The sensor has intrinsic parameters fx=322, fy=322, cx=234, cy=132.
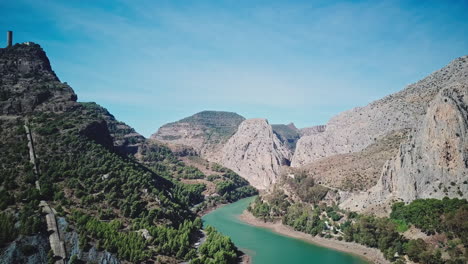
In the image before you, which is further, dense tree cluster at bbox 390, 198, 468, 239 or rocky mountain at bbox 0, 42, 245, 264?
dense tree cluster at bbox 390, 198, 468, 239

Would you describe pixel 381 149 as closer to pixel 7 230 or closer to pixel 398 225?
pixel 398 225

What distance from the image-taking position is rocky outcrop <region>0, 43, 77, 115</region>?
8712 centimetres

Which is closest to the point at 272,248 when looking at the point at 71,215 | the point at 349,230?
the point at 349,230

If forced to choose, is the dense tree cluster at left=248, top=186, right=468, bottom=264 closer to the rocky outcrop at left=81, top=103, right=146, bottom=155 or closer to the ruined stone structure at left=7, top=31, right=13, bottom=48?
the rocky outcrop at left=81, top=103, right=146, bottom=155

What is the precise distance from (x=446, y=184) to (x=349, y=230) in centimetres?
2201

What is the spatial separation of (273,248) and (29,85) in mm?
82036

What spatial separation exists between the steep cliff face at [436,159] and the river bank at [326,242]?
1295 centimetres

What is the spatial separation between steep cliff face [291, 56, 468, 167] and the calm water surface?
122 ft

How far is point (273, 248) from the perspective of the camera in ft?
243

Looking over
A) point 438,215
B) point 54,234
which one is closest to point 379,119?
point 438,215

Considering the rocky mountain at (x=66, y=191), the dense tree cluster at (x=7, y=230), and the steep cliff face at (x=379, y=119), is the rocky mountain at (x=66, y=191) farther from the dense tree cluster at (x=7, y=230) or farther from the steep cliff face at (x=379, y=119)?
the steep cliff face at (x=379, y=119)

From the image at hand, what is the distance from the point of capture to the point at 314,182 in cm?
10375

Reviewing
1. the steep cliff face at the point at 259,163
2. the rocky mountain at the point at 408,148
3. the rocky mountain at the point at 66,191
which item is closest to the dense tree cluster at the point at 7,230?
the rocky mountain at the point at 66,191

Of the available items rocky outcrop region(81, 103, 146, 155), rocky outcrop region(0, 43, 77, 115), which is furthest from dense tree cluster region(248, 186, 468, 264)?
rocky outcrop region(81, 103, 146, 155)
